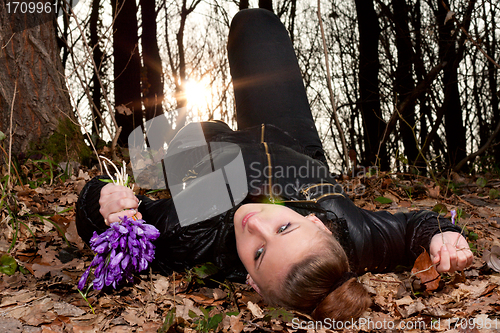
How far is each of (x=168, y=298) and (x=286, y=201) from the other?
93 centimetres

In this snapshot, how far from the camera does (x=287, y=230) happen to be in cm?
185

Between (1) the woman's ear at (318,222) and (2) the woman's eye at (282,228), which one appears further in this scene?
(1) the woman's ear at (318,222)

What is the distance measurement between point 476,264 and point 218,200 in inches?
71.0

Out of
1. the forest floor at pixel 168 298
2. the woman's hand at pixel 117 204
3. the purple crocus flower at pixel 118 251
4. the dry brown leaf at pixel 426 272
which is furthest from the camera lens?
the dry brown leaf at pixel 426 272

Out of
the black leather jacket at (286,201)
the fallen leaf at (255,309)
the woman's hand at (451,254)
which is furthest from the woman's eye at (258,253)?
the woman's hand at (451,254)

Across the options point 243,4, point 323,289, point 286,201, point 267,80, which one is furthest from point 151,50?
point 323,289

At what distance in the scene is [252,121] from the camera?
320 cm

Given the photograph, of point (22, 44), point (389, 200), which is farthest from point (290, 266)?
point (22, 44)

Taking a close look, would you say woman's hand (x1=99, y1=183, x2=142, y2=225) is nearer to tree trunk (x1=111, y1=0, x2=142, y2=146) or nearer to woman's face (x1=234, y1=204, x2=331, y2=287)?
woman's face (x1=234, y1=204, x2=331, y2=287)

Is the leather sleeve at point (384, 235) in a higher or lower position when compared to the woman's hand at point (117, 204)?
lower

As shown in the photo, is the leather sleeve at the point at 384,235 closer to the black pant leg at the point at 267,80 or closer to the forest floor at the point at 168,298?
the forest floor at the point at 168,298

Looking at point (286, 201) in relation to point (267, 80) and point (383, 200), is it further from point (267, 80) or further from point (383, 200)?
point (383, 200)

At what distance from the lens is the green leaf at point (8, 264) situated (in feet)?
6.38

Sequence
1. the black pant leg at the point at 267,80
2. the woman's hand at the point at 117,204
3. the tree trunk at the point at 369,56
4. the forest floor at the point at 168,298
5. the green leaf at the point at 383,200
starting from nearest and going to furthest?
the forest floor at the point at 168,298, the woman's hand at the point at 117,204, the black pant leg at the point at 267,80, the green leaf at the point at 383,200, the tree trunk at the point at 369,56
